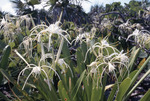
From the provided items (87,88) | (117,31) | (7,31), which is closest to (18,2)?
(117,31)

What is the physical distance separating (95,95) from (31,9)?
8.82m

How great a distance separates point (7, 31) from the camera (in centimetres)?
132

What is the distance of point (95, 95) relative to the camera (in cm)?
81

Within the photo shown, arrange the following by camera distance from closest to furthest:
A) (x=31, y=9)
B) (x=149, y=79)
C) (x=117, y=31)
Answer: (x=149, y=79), (x=117, y=31), (x=31, y=9)

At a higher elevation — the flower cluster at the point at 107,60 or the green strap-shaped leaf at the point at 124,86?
the flower cluster at the point at 107,60

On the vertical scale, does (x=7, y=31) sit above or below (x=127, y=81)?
above

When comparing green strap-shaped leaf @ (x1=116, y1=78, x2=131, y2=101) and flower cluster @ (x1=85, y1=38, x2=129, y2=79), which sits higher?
flower cluster @ (x1=85, y1=38, x2=129, y2=79)

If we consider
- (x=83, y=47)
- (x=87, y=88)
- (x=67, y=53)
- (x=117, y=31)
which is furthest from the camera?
(x=117, y=31)

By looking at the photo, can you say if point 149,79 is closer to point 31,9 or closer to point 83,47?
point 83,47

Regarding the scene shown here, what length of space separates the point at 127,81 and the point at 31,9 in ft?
29.1

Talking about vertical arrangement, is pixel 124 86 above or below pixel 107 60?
below

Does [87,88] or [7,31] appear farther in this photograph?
[7,31]

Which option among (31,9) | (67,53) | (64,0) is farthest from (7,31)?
(31,9)

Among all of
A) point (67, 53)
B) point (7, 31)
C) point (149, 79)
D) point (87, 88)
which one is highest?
point (7, 31)
